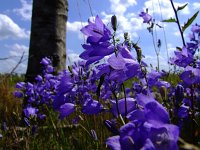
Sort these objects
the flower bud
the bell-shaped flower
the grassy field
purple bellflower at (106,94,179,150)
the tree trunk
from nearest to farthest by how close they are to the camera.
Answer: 1. purple bellflower at (106,94,179,150)
2. the bell-shaped flower
3. the flower bud
4. the grassy field
5. the tree trunk

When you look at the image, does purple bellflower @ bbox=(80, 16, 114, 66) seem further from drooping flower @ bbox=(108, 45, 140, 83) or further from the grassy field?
the grassy field

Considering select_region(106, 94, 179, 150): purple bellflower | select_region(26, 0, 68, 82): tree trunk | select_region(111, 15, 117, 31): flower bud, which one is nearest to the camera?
select_region(106, 94, 179, 150): purple bellflower

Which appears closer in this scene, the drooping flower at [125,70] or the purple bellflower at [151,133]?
the purple bellflower at [151,133]

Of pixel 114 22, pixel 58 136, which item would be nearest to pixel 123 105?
pixel 114 22

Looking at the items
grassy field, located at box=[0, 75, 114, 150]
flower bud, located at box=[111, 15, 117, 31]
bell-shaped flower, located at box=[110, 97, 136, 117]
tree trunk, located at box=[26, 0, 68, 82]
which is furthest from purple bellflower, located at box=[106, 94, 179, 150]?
tree trunk, located at box=[26, 0, 68, 82]

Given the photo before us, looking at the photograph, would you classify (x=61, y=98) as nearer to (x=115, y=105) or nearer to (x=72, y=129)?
(x=115, y=105)

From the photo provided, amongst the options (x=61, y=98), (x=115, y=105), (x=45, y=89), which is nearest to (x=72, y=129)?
(x=45, y=89)

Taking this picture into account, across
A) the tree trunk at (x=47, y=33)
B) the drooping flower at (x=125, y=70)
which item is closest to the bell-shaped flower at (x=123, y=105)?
the drooping flower at (x=125, y=70)

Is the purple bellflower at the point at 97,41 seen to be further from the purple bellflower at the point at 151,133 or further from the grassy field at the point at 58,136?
the grassy field at the point at 58,136

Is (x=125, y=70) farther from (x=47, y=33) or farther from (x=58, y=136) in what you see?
(x=47, y=33)
